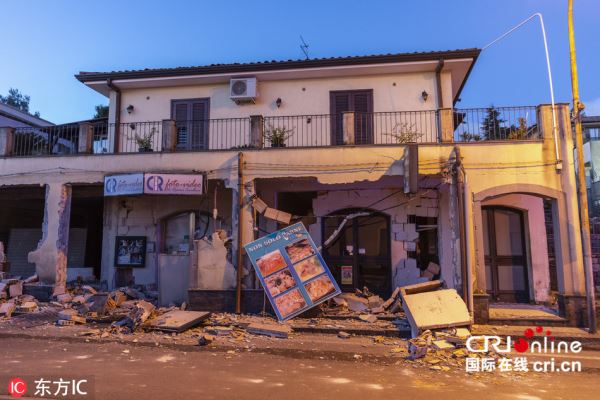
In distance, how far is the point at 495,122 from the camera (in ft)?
35.4

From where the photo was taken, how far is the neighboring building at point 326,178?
32.5 ft

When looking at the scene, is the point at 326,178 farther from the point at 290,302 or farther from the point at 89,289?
the point at 89,289

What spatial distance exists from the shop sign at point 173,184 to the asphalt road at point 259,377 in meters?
4.22

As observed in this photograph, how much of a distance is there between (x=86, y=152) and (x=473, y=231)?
33.8 feet

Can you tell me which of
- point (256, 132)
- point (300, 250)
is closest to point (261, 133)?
point (256, 132)

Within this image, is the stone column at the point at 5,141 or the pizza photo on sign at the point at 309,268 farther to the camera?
the stone column at the point at 5,141

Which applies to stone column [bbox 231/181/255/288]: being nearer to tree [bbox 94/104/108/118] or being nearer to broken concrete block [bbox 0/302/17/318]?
broken concrete block [bbox 0/302/17/318]

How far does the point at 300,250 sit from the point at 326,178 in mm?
1905

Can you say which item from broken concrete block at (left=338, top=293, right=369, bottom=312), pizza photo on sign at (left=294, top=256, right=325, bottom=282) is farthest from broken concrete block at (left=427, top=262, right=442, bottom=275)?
pizza photo on sign at (left=294, top=256, right=325, bottom=282)

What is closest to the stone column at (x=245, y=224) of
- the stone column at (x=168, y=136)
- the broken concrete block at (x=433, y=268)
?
the stone column at (x=168, y=136)

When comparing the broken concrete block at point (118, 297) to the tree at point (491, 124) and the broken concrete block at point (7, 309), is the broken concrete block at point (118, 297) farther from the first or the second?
the tree at point (491, 124)

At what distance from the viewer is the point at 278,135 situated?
12156 millimetres

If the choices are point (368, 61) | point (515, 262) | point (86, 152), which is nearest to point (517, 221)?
point (515, 262)

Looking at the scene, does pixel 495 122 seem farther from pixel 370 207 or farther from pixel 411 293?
pixel 411 293
